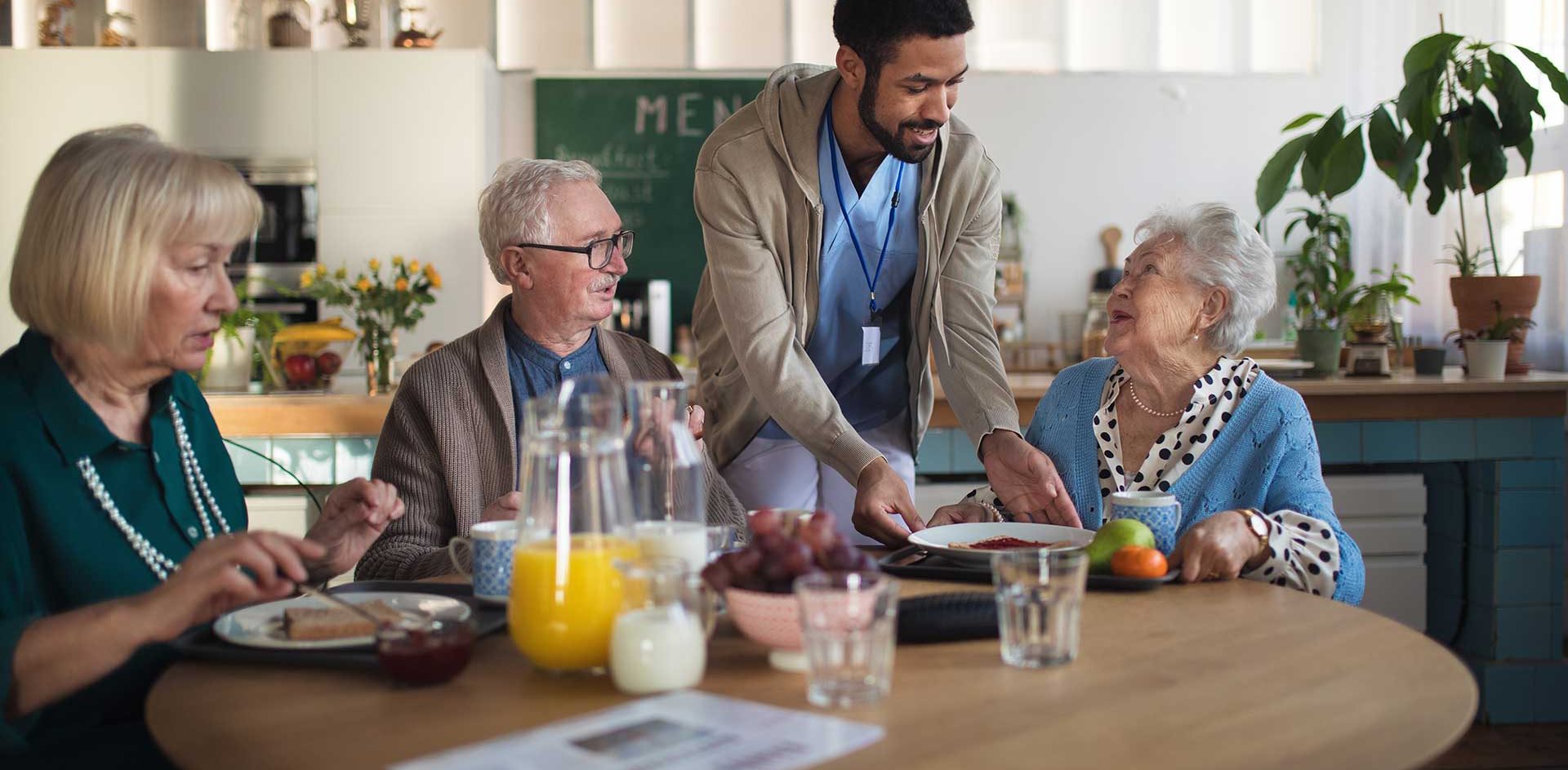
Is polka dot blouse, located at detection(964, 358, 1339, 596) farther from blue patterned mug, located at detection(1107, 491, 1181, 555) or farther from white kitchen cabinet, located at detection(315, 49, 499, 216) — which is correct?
white kitchen cabinet, located at detection(315, 49, 499, 216)

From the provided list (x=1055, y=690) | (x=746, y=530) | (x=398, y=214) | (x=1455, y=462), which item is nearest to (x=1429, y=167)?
(x=1455, y=462)

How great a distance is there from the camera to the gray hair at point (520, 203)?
206 cm

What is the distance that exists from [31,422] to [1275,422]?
1542 millimetres

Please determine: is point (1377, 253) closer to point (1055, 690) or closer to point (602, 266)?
point (602, 266)

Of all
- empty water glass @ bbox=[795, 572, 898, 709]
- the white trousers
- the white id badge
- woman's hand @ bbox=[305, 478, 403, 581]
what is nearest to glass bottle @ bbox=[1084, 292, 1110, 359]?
the white trousers

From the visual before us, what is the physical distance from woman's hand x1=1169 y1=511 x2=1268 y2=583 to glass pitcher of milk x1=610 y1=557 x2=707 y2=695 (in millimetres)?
694

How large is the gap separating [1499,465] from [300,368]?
314cm

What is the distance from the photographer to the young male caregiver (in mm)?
2113

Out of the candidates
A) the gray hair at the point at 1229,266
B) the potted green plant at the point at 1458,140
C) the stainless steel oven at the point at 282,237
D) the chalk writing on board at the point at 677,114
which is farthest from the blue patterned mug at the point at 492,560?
the chalk writing on board at the point at 677,114

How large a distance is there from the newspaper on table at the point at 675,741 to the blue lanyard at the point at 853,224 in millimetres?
1458

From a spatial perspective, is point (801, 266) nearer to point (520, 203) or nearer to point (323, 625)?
point (520, 203)

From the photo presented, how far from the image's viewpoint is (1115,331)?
2.11 meters

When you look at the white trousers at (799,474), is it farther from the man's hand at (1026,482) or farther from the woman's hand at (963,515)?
the woman's hand at (963,515)

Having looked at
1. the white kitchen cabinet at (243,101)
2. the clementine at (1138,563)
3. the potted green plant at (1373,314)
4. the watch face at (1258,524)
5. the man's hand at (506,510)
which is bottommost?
the clementine at (1138,563)
